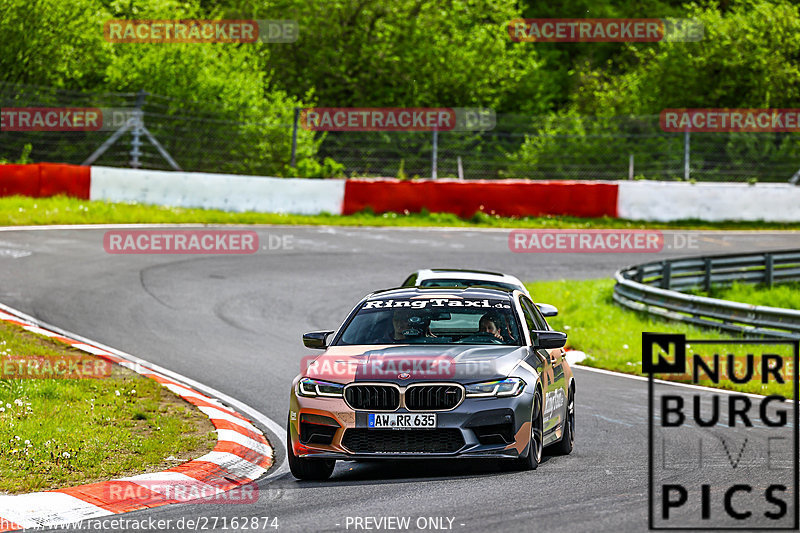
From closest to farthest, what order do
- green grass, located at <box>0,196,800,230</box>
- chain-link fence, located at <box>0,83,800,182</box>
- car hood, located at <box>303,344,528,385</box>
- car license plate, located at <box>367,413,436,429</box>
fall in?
1. car license plate, located at <box>367,413,436,429</box>
2. car hood, located at <box>303,344,528,385</box>
3. green grass, located at <box>0,196,800,230</box>
4. chain-link fence, located at <box>0,83,800,182</box>

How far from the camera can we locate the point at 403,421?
26.7ft

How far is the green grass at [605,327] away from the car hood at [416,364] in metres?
6.30

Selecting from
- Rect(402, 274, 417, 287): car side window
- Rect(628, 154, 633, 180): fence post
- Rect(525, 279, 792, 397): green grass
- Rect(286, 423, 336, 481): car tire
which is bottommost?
Rect(525, 279, 792, 397): green grass

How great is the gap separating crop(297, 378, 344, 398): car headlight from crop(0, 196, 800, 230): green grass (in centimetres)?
1671

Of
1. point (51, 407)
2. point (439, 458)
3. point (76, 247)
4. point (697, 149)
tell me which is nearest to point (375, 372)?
point (439, 458)

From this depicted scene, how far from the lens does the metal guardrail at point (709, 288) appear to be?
16.3m

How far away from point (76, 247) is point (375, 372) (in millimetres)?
14267

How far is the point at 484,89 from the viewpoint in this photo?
1672 inches

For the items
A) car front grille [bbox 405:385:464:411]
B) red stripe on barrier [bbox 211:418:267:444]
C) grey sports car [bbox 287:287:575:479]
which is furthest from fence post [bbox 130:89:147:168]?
car front grille [bbox 405:385:464:411]

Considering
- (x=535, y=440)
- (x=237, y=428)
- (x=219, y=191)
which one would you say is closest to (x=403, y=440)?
(x=535, y=440)

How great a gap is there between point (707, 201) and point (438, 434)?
23.8 meters

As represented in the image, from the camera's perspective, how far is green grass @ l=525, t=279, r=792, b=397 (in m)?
15.5

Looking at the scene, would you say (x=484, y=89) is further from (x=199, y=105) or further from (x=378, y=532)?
(x=378, y=532)

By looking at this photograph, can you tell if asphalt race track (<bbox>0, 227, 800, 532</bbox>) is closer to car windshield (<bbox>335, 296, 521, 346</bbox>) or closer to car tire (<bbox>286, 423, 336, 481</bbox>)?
car tire (<bbox>286, 423, 336, 481</bbox>)
